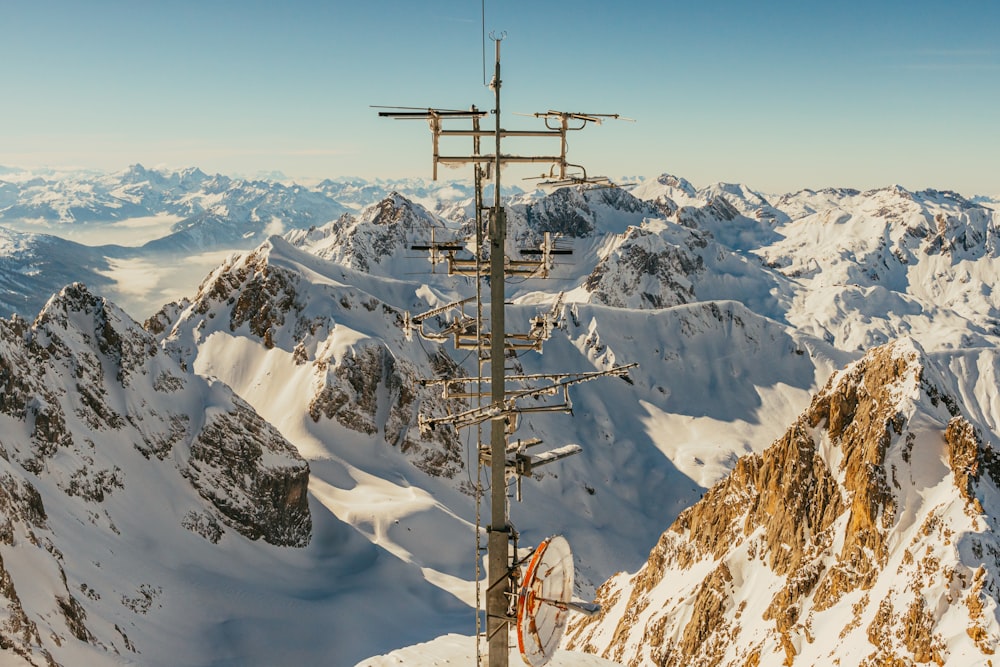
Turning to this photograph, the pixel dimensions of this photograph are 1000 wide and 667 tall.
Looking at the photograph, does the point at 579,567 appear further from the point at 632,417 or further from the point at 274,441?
the point at 632,417

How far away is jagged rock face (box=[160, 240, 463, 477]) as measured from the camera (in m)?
118

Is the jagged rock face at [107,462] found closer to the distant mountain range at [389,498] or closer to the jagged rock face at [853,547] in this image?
the distant mountain range at [389,498]

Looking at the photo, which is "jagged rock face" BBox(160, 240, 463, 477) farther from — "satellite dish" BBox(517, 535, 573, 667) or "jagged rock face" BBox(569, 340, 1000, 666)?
"satellite dish" BBox(517, 535, 573, 667)

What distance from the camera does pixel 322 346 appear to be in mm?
125312

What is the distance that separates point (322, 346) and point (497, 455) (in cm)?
11935

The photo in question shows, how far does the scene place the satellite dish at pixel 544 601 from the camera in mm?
10266

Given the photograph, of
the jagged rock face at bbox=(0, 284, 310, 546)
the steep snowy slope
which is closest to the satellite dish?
the steep snowy slope

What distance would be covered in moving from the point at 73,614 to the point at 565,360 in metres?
133

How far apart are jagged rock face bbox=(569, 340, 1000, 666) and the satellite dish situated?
93.5 ft

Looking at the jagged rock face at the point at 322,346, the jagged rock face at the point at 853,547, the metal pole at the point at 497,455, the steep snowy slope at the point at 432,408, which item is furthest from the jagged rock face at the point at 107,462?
the metal pole at the point at 497,455

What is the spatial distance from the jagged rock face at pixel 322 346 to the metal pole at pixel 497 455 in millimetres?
101351

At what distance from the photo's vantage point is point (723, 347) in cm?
19325

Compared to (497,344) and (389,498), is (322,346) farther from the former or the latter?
(497,344)

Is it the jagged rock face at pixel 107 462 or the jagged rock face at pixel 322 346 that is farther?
the jagged rock face at pixel 322 346
